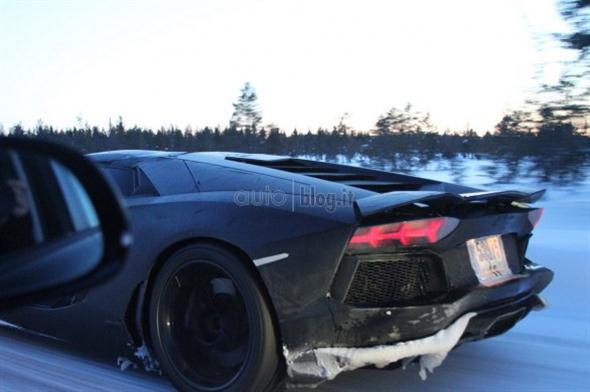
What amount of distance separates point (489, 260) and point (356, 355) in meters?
0.96

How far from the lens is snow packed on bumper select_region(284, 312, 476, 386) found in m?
2.92

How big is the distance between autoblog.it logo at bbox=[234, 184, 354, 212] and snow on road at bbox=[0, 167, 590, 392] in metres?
1.08

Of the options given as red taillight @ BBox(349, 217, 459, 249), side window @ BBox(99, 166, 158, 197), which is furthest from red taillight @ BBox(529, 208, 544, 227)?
side window @ BBox(99, 166, 158, 197)

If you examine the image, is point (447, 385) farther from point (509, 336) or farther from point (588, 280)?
point (588, 280)

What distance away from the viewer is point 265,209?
3.18 metres

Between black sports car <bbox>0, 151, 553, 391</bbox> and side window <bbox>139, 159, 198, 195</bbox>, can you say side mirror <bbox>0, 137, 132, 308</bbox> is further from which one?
side window <bbox>139, 159, 198, 195</bbox>

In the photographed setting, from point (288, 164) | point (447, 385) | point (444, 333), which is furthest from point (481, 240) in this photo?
point (288, 164)

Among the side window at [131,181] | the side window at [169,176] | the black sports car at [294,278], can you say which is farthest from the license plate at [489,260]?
the side window at [131,181]

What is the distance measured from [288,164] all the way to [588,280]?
2.62m

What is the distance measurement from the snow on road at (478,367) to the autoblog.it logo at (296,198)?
1.08 metres

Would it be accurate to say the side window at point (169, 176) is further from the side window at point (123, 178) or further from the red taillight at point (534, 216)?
the red taillight at point (534, 216)

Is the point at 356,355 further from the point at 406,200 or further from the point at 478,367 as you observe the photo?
the point at 478,367

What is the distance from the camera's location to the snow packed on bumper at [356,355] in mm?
2920

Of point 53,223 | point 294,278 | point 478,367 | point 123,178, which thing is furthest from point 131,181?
point 478,367
